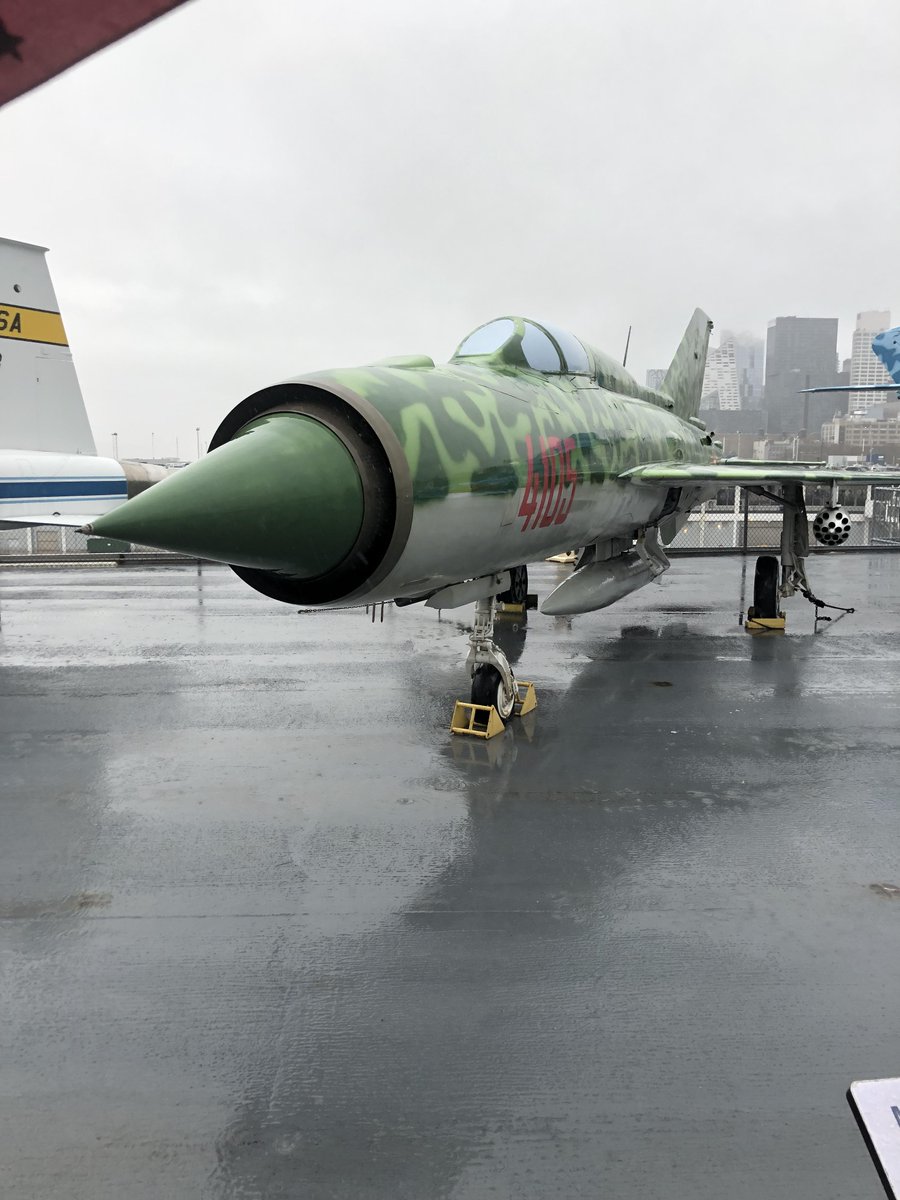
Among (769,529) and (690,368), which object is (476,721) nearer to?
(690,368)

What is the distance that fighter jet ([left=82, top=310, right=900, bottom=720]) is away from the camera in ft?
11.6

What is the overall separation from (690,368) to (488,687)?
8.76 meters

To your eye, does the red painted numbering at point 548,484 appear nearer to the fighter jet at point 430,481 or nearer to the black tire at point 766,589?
the fighter jet at point 430,481

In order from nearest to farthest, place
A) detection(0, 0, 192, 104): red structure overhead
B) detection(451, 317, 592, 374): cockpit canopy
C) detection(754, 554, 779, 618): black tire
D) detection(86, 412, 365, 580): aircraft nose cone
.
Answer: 1. detection(0, 0, 192, 104): red structure overhead
2. detection(86, 412, 365, 580): aircraft nose cone
3. detection(451, 317, 592, 374): cockpit canopy
4. detection(754, 554, 779, 618): black tire

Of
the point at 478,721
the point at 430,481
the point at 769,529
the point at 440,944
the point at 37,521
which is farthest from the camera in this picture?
the point at 769,529

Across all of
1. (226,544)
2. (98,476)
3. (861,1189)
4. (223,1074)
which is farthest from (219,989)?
(98,476)

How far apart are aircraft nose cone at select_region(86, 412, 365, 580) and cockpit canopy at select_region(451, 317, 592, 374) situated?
9.28 ft

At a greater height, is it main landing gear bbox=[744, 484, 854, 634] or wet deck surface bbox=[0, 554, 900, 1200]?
main landing gear bbox=[744, 484, 854, 634]

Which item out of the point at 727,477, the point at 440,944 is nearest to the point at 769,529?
the point at 727,477

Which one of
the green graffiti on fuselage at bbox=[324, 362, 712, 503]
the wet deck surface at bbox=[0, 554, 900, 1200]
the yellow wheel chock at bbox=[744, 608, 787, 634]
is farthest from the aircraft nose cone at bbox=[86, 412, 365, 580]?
the yellow wheel chock at bbox=[744, 608, 787, 634]

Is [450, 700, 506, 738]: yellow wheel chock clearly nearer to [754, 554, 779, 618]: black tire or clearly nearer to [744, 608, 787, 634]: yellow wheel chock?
[744, 608, 787, 634]: yellow wheel chock

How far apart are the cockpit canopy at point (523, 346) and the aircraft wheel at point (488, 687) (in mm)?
2572

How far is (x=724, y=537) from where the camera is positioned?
27047 mm

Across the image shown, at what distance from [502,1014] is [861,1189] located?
4.37 ft
